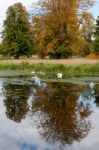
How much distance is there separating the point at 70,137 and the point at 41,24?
5079 cm

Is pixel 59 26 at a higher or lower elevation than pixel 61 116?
lower

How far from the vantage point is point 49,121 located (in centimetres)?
1435

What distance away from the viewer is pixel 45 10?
62219 mm

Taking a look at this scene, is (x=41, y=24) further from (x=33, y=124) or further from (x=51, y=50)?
(x=33, y=124)

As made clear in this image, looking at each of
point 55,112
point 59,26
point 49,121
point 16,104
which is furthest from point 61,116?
point 59,26

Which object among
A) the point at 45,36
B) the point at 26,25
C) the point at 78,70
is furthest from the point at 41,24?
the point at 78,70

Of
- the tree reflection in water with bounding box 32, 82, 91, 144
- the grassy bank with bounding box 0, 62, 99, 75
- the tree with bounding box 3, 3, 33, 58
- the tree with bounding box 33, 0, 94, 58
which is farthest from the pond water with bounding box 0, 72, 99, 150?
the tree with bounding box 3, 3, 33, 58

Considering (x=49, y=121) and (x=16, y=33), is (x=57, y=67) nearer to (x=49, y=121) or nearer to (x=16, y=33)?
(x=16, y=33)

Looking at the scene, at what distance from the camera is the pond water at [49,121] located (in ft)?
37.2

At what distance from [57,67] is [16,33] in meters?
29.5

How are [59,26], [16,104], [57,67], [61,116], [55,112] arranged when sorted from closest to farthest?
[61,116], [55,112], [16,104], [57,67], [59,26]

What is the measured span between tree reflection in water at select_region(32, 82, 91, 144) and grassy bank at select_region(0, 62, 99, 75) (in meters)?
19.9

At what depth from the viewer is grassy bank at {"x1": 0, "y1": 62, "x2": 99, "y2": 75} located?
4266cm

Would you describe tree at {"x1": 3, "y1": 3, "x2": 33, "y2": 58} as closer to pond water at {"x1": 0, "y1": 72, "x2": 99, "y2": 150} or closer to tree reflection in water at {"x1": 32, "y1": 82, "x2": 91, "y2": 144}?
tree reflection in water at {"x1": 32, "y1": 82, "x2": 91, "y2": 144}
